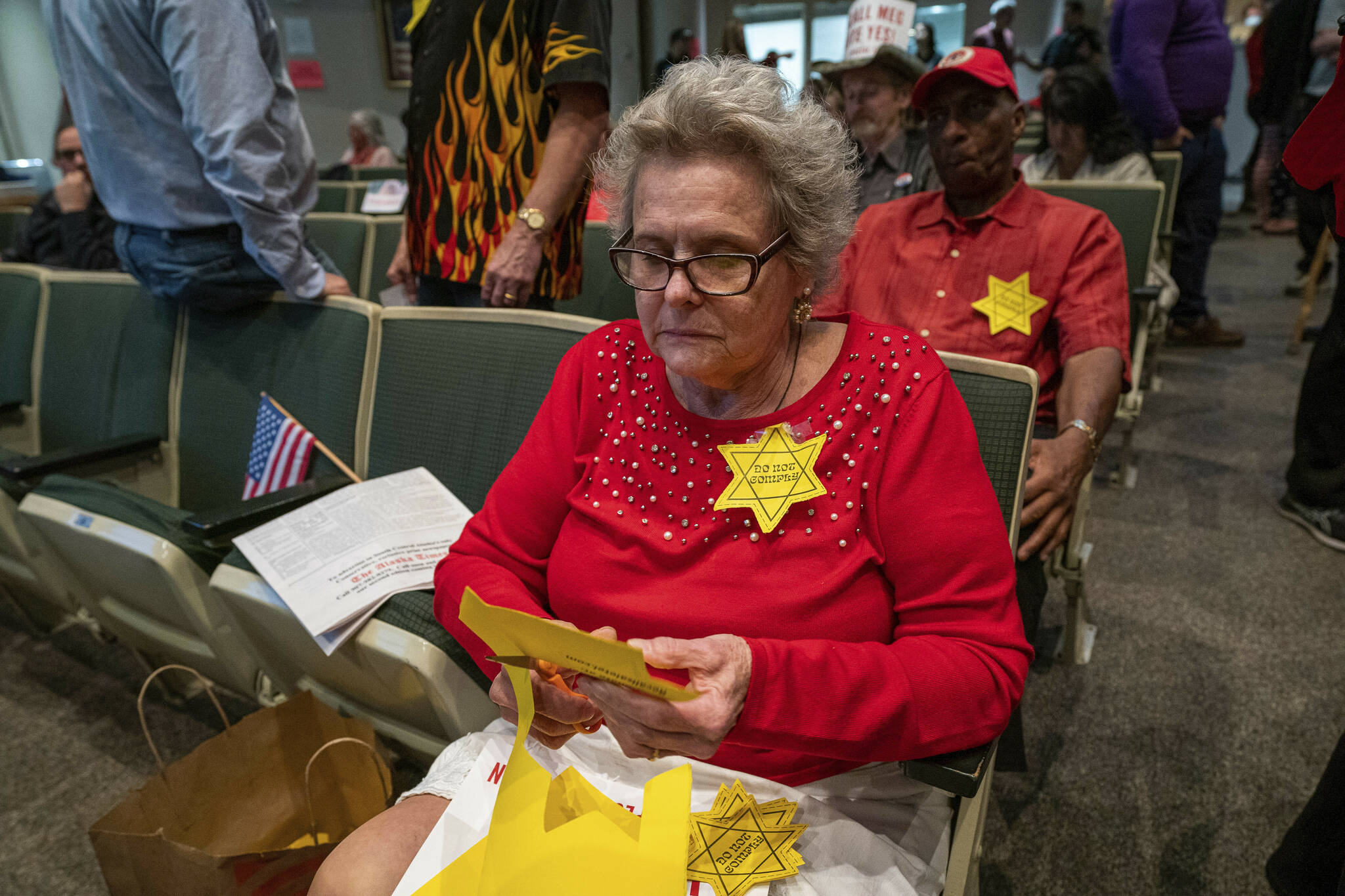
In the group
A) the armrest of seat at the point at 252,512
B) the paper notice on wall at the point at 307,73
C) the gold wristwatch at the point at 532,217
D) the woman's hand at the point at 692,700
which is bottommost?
the armrest of seat at the point at 252,512

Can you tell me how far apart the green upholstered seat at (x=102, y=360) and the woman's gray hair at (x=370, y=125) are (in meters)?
4.57

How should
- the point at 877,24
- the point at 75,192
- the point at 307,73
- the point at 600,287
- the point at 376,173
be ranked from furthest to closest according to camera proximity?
the point at 307,73
the point at 376,173
the point at 75,192
the point at 877,24
the point at 600,287

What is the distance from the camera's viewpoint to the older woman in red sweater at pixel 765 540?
882mm

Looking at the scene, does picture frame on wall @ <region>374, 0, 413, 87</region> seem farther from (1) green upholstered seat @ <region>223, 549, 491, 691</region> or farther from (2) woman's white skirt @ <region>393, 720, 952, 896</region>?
(2) woman's white skirt @ <region>393, 720, 952, 896</region>

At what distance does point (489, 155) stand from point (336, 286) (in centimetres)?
63

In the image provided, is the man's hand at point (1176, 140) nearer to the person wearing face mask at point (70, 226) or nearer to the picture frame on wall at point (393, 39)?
the person wearing face mask at point (70, 226)

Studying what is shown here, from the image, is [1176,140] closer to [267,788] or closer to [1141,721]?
[1141,721]

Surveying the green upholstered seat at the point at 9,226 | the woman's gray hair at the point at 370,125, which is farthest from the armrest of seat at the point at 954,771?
the woman's gray hair at the point at 370,125

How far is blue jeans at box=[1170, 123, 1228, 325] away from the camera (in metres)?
3.95

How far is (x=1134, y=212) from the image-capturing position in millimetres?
2494

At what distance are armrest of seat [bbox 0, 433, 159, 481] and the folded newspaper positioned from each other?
0.92m

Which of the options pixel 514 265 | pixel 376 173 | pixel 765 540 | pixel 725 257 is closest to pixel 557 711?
pixel 765 540

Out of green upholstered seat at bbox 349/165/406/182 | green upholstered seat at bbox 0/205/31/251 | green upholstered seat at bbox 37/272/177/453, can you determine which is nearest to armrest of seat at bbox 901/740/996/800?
green upholstered seat at bbox 37/272/177/453

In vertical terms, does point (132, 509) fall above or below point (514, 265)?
below
